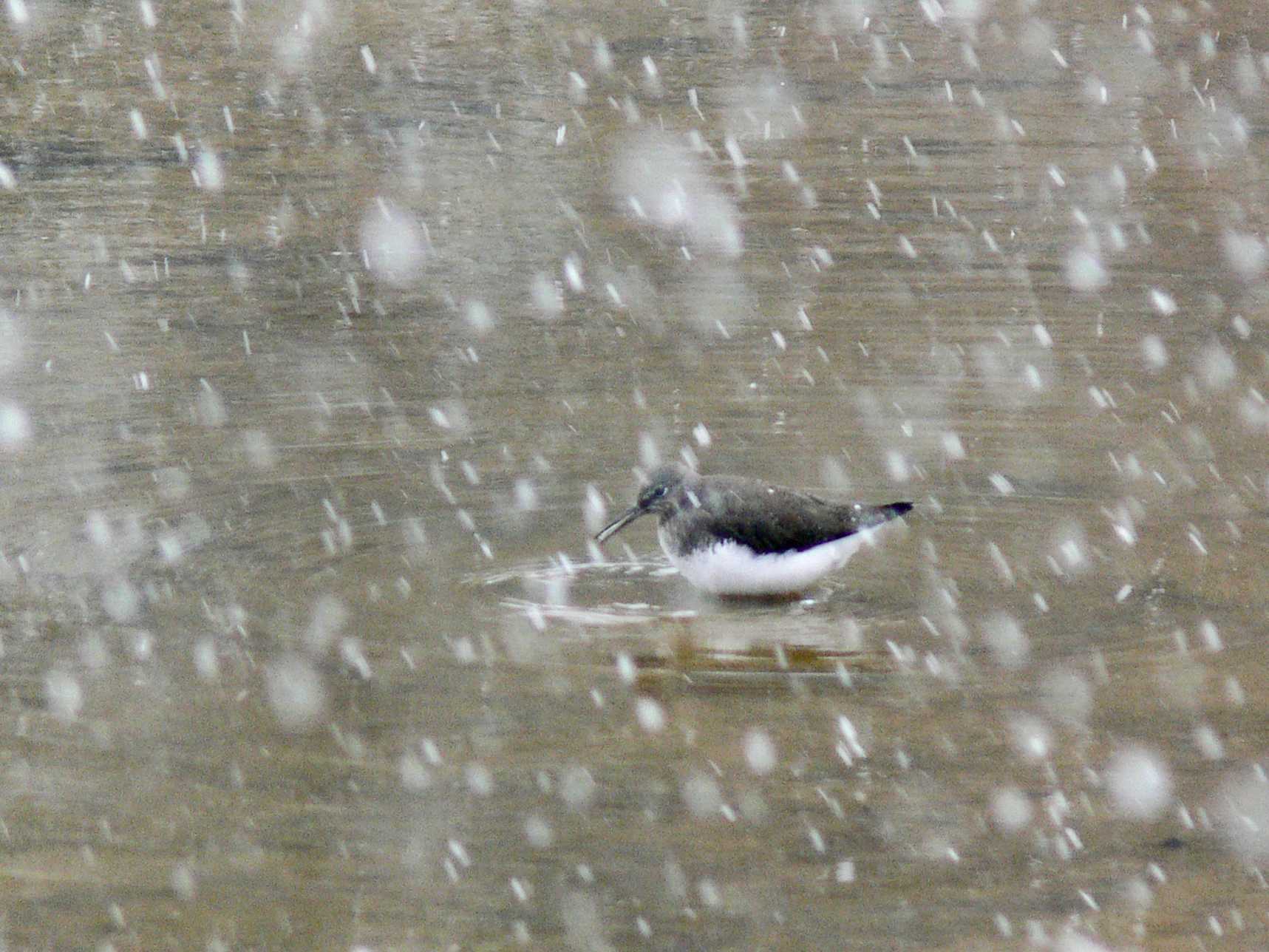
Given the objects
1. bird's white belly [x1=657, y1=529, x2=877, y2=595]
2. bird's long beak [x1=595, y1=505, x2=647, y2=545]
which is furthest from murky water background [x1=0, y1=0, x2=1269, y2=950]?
bird's long beak [x1=595, y1=505, x2=647, y2=545]

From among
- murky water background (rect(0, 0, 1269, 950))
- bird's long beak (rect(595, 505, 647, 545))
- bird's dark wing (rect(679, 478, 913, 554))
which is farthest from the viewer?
bird's long beak (rect(595, 505, 647, 545))

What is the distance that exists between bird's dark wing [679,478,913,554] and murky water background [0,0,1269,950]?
309 millimetres

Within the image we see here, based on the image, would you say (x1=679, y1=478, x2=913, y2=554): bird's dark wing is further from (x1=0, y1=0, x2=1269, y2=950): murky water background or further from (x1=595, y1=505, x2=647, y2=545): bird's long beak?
(x1=0, y1=0, x2=1269, y2=950): murky water background

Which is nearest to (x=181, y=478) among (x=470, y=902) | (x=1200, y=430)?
(x=470, y=902)

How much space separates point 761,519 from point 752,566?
0.18 m

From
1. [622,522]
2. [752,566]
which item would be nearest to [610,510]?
[622,522]

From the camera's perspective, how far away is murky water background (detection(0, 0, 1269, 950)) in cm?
575

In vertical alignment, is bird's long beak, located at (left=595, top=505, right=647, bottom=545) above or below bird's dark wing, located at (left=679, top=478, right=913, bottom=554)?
below

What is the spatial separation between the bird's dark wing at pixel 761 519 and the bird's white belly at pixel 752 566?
0.10 ft

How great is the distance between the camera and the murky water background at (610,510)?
5750 mm

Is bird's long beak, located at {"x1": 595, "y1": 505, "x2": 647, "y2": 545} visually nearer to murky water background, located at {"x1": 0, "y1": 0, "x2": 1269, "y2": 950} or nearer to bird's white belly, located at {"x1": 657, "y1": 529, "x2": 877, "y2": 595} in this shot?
bird's white belly, located at {"x1": 657, "y1": 529, "x2": 877, "y2": 595}

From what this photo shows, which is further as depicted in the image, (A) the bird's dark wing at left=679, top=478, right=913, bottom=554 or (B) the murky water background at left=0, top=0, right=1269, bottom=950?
(A) the bird's dark wing at left=679, top=478, right=913, bottom=554

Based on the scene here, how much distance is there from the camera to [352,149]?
1642cm

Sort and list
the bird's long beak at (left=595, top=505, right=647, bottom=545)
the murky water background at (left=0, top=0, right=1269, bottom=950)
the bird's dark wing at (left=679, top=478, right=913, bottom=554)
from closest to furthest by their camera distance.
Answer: the murky water background at (left=0, top=0, right=1269, bottom=950) < the bird's dark wing at (left=679, top=478, right=913, bottom=554) < the bird's long beak at (left=595, top=505, right=647, bottom=545)
